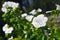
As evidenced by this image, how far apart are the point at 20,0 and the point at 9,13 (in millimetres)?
4223

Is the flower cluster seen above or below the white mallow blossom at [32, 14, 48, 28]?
below

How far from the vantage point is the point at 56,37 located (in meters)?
2.55

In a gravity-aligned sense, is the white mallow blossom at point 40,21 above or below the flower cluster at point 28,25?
above

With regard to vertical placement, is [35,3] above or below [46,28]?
below

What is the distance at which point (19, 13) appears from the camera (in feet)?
12.4

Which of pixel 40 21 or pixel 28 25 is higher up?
pixel 40 21

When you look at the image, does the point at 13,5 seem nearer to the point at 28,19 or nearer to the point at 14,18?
the point at 14,18

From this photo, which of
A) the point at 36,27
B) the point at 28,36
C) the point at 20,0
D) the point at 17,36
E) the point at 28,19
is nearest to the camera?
the point at 36,27

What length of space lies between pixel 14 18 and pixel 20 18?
95mm

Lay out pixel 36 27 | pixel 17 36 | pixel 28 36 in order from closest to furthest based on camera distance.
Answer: pixel 36 27, pixel 28 36, pixel 17 36

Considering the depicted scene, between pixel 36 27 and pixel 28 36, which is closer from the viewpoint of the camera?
pixel 36 27

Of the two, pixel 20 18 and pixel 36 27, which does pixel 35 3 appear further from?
pixel 36 27

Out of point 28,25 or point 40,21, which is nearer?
point 40,21

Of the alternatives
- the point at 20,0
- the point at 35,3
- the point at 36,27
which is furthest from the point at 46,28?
the point at 35,3
